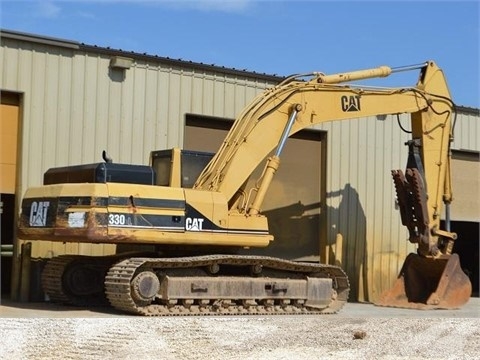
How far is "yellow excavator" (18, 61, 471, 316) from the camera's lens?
15148 millimetres

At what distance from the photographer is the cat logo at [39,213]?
607 inches

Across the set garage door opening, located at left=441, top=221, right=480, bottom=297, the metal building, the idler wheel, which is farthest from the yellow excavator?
garage door opening, located at left=441, top=221, right=480, bottom=297

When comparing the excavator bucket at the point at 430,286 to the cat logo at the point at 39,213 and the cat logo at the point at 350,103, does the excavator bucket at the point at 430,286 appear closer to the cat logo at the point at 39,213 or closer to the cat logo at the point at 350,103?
the cat logo at the point at 350,103

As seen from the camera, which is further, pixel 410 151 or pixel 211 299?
pixel 410 151

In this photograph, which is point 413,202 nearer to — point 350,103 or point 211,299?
point 350,103

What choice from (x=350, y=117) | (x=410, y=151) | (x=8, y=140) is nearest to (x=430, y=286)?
(x=410, y=151)

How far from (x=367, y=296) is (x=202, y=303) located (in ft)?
25.7

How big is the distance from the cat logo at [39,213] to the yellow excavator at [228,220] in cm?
2

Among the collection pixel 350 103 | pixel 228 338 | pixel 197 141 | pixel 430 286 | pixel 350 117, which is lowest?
pixel 228 338

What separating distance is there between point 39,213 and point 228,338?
14.7ft

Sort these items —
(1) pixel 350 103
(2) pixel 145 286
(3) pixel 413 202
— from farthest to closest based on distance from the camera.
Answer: (3) pixel 413 202 < (1) pixel 350 103 < (2) pixel 145 286

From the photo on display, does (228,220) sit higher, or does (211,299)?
(228,220)

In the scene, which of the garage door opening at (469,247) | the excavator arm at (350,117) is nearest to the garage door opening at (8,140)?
the excavator arm at (350,117)

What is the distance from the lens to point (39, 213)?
15.5 metres
